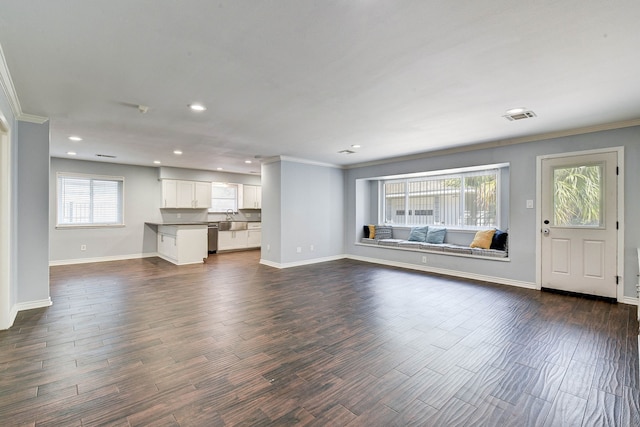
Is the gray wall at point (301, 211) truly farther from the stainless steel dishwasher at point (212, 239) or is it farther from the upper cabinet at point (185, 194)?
the upper cabinet at point (185, 194)

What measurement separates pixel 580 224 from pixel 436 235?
2.48 m

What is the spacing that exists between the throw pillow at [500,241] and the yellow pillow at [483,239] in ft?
0.21

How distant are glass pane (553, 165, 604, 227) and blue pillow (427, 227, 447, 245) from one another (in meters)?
2.10

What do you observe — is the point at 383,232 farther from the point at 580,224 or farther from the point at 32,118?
the point at 32,118

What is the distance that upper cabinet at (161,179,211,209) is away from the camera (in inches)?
323

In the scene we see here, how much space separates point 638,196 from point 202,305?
5880mm

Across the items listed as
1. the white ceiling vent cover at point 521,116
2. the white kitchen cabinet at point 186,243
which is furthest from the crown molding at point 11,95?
the white ceiling vent cover at point 521,116

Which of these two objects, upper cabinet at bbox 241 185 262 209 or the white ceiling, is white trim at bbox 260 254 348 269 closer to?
the white ceiling

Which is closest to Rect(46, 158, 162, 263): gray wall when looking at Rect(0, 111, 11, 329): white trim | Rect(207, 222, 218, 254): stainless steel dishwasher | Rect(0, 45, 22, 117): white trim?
Rect(207, 222, 218, 254): stainless steel dishwasher

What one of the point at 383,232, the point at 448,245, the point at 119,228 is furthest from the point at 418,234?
the point at 119,228

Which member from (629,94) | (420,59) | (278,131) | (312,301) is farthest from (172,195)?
(629,94)

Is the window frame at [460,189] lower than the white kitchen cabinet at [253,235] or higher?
higher

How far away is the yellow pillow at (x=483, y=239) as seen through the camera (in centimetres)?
550

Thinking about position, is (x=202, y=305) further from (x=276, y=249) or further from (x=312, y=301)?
(x=276, y=249)
